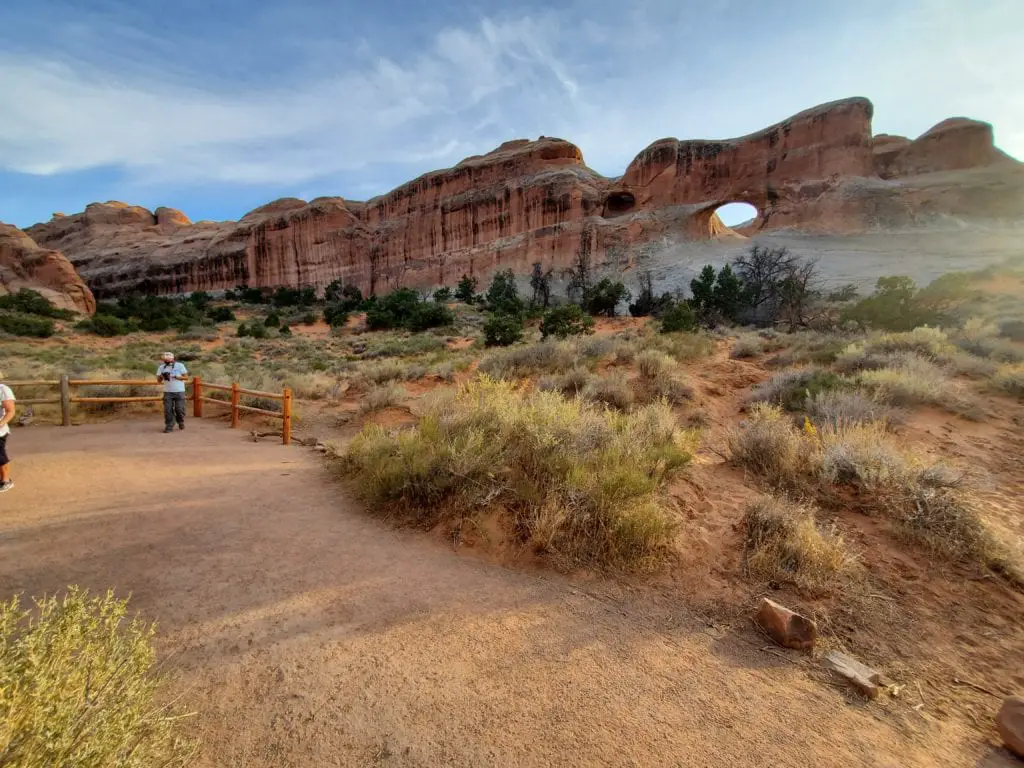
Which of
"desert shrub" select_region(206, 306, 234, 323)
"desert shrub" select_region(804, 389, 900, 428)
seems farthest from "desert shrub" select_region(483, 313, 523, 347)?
"desert shrub" select_region(206, 306, 234, 323)

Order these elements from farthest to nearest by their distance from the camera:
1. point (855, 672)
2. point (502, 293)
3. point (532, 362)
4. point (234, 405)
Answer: point (502, 293), point (532, 362), point (234, 405), point (855, 672)

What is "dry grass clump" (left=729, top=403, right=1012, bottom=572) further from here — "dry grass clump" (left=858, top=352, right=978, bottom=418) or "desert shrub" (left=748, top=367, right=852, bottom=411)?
"dry grass clump" (left=858, top=352, right=978, bottom=418)

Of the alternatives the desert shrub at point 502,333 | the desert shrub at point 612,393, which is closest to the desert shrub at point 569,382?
the desert shrub at point 612,393

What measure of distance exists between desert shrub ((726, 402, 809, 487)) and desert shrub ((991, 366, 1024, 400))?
5.41 meters

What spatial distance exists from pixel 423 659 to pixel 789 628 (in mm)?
2050

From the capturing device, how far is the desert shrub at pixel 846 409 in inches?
217

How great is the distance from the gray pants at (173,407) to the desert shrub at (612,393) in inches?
282

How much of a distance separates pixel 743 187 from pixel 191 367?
47.5m

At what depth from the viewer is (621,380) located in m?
8.14

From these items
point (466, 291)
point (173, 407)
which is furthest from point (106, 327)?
point (466, 291)

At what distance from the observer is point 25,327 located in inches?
956

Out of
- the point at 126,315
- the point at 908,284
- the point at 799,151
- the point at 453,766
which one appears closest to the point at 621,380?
the point at 453,766

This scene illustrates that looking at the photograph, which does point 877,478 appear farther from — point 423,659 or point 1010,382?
point 1010,382

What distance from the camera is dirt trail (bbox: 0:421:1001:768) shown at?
183 cm
